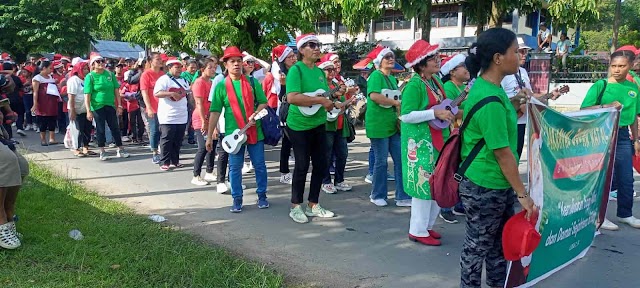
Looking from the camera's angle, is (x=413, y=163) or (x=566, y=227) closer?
(x=566, y=227)

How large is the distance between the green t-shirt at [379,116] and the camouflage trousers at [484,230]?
2620 mm

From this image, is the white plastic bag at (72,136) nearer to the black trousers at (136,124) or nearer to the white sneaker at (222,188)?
the black trousers at (136,124)

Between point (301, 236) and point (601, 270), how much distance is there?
2.62 meters

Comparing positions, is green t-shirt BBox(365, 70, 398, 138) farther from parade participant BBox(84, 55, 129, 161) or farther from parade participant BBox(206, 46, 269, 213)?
parade participant BBox(84, 55, 129, 161)

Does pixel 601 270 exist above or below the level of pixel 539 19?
below

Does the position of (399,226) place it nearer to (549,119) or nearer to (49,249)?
(549,119)

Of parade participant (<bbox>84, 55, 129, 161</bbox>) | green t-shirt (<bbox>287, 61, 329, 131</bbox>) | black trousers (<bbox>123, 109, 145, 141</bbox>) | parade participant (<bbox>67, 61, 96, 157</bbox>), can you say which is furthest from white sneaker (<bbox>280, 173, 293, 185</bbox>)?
black trousers (<bbox>123, 109, 145, 141</bbox>)

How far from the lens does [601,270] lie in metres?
4.36

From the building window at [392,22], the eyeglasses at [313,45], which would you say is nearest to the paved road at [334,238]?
the eyeglasses at [313,45]

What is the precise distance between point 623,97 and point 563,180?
224 cm

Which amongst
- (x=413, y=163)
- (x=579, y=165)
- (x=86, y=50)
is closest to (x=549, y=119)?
(x=579, y=165)

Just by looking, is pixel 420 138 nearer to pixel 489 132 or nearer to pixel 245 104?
pixel 489 132

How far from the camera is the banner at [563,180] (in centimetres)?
334

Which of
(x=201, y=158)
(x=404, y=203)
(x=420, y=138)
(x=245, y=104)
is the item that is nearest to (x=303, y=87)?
(x=245, y=104)
